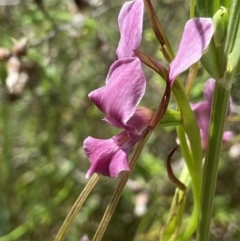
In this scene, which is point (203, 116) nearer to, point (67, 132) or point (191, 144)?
point (191, 144)

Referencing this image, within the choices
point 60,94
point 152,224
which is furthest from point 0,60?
point 152,224

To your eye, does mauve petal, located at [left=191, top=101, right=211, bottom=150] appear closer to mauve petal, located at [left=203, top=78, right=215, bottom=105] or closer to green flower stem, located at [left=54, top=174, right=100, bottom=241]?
mauve petal, located at [left=203, top=78, right=215, bottom=105]

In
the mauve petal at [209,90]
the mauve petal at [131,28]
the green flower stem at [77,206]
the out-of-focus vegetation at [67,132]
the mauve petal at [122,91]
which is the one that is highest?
the mauve petal at [131,28]

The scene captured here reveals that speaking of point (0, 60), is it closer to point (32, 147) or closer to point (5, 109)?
point (5, 109)

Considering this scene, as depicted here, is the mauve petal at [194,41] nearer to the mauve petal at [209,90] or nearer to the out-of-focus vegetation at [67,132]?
the mauve petal at [209,90]

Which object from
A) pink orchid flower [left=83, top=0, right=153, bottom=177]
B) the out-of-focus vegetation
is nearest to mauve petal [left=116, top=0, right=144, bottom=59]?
pink orchid flower [left=83, top=0, right=153, bottom=177]

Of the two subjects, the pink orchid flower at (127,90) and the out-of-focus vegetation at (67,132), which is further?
the out-of-focus vegetation at (67,132)

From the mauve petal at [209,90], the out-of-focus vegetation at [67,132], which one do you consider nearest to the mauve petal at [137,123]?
the mauve petal at [209,90]
